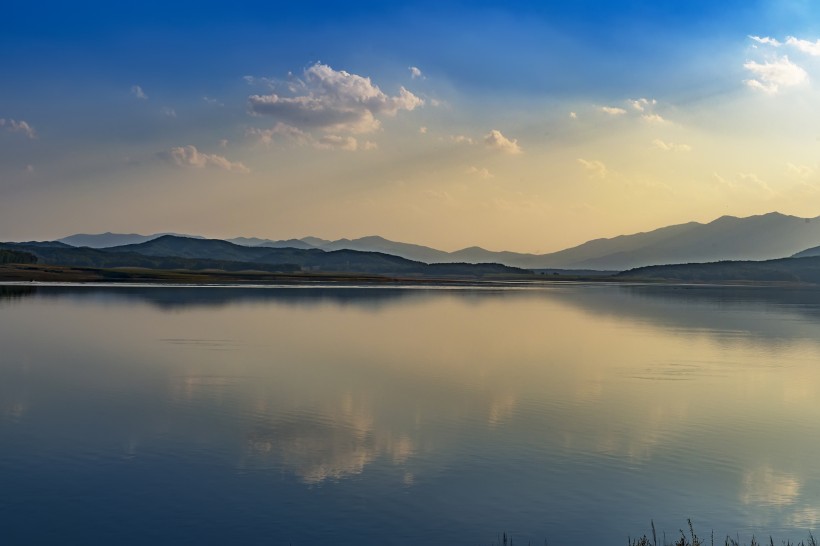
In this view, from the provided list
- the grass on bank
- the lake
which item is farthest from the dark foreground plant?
the lake

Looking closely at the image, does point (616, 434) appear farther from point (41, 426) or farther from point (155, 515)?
point (41, 426)

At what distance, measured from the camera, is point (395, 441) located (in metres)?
23.5

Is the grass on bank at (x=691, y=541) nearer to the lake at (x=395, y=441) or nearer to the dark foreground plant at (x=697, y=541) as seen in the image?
the dark foreground plant at (x=697, y=541)

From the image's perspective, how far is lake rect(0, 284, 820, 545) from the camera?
1661 cm

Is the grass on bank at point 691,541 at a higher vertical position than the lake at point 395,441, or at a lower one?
lower

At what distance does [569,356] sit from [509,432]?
75.9 ft

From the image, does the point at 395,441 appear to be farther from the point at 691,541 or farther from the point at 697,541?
the point at 697,541

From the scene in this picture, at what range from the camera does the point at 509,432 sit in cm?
2514

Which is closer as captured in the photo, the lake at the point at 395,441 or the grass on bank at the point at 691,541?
the grass on bank at the point at 691,541

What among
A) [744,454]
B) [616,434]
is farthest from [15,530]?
[744,454]

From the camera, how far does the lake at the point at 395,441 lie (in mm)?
16609

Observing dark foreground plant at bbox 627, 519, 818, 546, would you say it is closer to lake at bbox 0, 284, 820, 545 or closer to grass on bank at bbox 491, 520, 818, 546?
grass on bank at bbox 491, 520, 818, 546

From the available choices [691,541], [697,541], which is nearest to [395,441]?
[691,541]

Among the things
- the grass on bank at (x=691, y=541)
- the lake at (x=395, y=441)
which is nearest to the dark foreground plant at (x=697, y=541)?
the grass on bank at (x=691, y=541)
